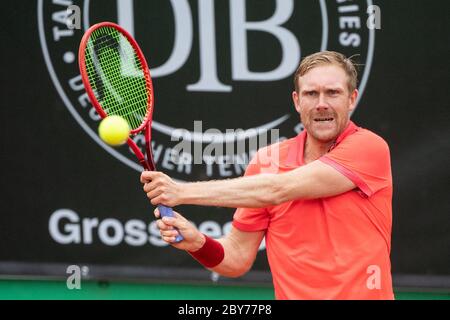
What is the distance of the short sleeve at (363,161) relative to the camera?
3855 millimetres

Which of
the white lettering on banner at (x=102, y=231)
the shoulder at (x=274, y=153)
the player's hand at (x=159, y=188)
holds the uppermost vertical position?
the shoulder at (x=274, y=153)

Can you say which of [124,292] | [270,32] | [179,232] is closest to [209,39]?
[270,32]

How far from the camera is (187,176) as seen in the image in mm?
5328

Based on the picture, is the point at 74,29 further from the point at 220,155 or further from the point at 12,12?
the point at 220,155

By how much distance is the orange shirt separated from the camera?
3.77 m

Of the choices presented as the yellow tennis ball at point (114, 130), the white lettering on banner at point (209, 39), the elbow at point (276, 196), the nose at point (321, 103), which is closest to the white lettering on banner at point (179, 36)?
the white lettering on banner at point (209, 39)

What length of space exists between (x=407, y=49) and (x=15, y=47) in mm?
2092

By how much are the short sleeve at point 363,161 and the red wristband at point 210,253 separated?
1.79 feet

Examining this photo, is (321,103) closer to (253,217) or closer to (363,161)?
(363,161)

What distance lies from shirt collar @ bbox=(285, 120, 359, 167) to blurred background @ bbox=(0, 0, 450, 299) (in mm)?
1293

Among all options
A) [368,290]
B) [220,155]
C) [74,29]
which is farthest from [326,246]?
[74,29]

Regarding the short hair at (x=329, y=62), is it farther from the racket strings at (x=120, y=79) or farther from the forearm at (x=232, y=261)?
the forearm at (x=232, y=261)

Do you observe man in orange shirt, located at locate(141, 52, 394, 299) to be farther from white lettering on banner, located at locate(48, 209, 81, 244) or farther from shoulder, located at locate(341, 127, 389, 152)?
white lettering on banner, located at locate(48, 209, 81, 244)

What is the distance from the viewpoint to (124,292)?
17.6 feet
